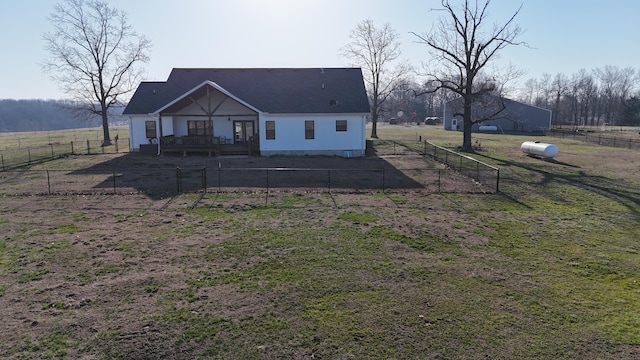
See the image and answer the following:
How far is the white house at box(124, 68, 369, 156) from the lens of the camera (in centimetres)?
3017

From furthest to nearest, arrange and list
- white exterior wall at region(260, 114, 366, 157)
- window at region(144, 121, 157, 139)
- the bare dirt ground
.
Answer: window at region(144, 121, 157, 139) → white exterior wall at region(260, 114, 366, 157) → the bare dirt ground

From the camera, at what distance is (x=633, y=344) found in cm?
629

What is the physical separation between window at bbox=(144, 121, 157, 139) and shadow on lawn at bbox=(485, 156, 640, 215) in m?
25.2

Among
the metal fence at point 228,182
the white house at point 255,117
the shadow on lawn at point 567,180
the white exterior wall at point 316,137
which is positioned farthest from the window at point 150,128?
the shadow on lawn at point 567,180

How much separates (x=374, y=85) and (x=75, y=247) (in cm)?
5032

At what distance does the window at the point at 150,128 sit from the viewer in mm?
32781

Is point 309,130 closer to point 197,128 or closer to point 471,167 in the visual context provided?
point 197,128

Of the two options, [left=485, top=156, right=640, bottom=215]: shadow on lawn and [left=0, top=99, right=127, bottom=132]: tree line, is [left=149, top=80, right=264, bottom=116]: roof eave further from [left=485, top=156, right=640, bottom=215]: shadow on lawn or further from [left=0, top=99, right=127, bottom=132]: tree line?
[left=0, top=99, right=127, bottom=132]: tree line

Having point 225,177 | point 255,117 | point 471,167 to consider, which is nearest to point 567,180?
point 471,167

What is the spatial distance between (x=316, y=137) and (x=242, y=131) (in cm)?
581

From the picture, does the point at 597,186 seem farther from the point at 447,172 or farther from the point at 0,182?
the point at 0,182

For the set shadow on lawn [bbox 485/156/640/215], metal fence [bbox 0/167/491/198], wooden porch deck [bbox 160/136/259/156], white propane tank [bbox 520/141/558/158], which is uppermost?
wooden porch deck [bbox 160/136/259/156]

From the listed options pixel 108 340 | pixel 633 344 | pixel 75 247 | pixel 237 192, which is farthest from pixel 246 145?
pixel 633 344

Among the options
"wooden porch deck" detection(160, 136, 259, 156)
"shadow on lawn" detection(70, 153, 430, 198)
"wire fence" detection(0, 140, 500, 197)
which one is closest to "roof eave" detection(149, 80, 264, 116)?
"wooden porch deck" detection(160, 136, 259, 156)
